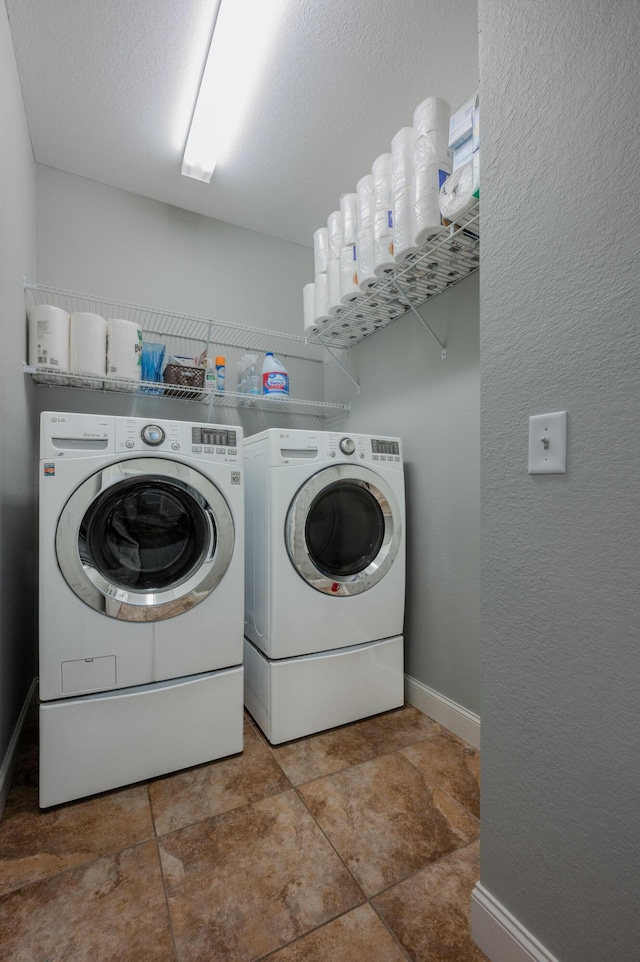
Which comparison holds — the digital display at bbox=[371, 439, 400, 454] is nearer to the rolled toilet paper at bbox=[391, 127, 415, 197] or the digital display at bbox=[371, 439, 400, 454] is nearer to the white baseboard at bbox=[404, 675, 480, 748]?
the rolled toilet paper at bbox=[391, 127, 415, 197]

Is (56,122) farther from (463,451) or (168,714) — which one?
(168,714)

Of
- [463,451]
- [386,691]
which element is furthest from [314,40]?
[386,691]

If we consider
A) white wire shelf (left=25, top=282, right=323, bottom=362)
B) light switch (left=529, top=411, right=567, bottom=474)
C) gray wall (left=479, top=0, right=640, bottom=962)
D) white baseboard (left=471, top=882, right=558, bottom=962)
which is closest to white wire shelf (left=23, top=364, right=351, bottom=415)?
white wire shelf (left=25, top=282, right=323, bottom=362)

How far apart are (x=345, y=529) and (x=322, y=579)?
0.26 m

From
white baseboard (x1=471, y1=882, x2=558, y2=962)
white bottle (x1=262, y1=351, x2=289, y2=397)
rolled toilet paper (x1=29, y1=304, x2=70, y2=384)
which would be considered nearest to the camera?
white baseboard (x1=471, y1=882, x2=558, y2=962)

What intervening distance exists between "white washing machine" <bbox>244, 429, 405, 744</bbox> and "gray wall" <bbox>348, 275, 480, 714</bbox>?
117 millimetres

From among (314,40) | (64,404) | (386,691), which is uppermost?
(314,40)

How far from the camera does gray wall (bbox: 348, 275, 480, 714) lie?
166cm

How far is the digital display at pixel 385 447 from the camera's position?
182 centimetres

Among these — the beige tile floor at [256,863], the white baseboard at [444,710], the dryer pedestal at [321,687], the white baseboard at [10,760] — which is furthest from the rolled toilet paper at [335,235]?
the white baseboard at [10,760]

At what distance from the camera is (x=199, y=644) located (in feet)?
4.83

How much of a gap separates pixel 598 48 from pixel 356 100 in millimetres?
1287

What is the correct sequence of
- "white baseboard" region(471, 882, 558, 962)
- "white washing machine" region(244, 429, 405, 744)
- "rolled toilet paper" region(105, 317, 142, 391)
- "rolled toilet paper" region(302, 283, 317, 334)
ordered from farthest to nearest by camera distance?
1. "rolled toilet paper" region(302, 283, 317, 334)
2. "rolled toilet paper" region(105, 317, 142, 391)
3. "white washing machine" region(244, 429, 405, 744)
4. "white baseboard" region(471, 882, 558, 962)

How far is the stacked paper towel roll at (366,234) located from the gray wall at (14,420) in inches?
47.1
